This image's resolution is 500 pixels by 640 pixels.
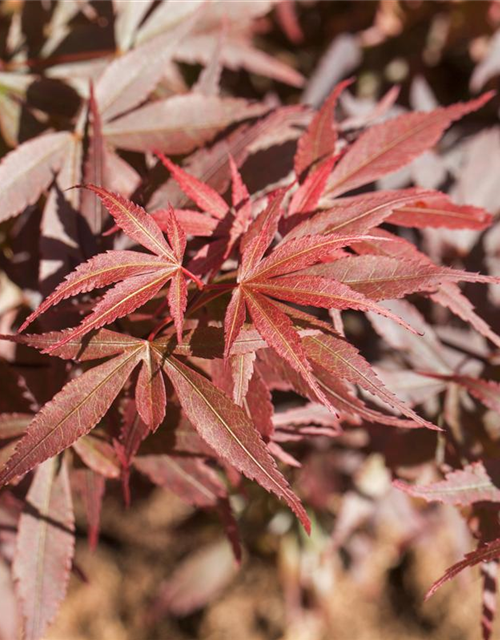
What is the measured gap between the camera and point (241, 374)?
558 mm

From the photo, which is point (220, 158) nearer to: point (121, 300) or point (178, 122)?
point (178, 122)

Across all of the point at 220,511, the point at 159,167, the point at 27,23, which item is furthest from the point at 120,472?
the point at 27,23

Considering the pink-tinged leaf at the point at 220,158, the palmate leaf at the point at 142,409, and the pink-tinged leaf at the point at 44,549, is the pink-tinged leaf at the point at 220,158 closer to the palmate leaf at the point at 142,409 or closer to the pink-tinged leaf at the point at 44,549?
the palmate leaf at the point at 142,409

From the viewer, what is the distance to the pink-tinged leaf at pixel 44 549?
27.9 inches

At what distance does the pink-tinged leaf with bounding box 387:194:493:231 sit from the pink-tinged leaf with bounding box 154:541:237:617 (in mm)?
1249

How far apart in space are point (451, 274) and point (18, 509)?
636 millimetres

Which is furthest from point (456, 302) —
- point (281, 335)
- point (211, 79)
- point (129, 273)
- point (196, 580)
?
point (196, 580)

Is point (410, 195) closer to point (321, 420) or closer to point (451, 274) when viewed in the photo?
point (451, 274)

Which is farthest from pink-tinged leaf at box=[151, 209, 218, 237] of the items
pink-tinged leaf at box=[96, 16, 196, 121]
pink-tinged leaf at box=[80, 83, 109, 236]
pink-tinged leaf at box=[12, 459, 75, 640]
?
pink-tinged leaf at box=[12, 459, 75, 640]

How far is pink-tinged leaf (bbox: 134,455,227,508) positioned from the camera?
74cm

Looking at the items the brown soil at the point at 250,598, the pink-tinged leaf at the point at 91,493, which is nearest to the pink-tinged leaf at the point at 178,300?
the pink-tinged leaf at the point at 91,493

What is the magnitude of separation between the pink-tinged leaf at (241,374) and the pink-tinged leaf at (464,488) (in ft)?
0.65

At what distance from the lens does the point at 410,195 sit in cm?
60

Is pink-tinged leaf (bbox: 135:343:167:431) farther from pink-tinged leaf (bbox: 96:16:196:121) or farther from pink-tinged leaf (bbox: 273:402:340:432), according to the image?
pink-tinged leaf (bbox: 96:16:196:121)
